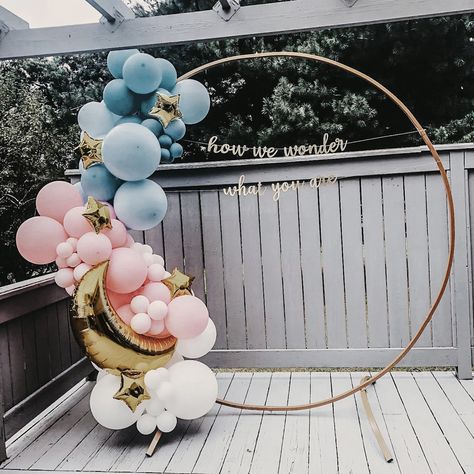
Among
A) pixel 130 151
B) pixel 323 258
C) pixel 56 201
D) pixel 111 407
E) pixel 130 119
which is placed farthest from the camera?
pixel 323 258

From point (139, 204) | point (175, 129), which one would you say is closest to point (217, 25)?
point (175, 129)

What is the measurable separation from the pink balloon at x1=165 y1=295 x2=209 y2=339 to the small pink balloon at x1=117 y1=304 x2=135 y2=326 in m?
0.16

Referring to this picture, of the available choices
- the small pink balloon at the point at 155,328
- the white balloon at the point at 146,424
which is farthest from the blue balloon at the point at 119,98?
the white balloon at the point at 146,424

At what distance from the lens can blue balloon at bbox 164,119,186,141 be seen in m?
2.77

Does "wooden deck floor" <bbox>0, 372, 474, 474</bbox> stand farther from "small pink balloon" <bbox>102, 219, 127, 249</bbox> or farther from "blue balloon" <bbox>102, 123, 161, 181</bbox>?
"blue balloon" <bbox>102, 123, 161, 181</bbox>

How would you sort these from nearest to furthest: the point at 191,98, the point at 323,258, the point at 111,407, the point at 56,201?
1. the point at 111,407
2. the point at 56,201
3. the point at 191,98
4. the point at 323,258

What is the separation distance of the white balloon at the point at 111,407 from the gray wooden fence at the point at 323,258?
72 centimetres

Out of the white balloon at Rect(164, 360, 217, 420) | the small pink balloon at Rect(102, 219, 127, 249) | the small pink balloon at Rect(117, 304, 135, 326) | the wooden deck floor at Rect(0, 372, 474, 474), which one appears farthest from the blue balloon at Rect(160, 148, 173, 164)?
the wooden deck floor at Rect(0, 372, 474, 474)

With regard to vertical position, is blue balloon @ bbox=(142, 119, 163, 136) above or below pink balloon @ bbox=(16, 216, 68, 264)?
above

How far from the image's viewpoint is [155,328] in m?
2.62

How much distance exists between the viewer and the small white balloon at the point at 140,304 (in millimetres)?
2590

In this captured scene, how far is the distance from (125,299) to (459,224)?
1977 millimetres

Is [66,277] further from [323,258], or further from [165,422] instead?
A: [323,258]

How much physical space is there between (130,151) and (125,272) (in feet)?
1.71
